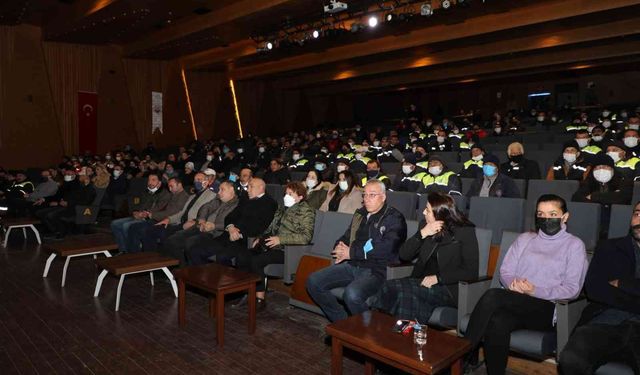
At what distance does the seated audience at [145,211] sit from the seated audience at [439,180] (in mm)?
3533

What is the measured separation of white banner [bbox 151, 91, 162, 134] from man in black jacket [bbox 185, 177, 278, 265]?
14455 millimetres

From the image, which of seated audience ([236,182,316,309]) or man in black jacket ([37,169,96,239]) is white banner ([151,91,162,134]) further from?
seated audience ([236,182,316,309])

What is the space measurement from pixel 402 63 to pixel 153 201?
12511mm

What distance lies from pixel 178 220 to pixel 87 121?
12133mm

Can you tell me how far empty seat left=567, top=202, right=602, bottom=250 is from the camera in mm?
4105

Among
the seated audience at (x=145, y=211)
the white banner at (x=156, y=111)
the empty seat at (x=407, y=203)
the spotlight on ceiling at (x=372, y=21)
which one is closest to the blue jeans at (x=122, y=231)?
the seated audience at (x=145, y=211)

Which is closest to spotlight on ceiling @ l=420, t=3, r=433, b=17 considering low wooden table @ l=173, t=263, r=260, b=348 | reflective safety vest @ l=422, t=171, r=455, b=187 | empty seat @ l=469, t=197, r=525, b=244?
reflective safety vest @ l=422, t=171, r=455, b=187

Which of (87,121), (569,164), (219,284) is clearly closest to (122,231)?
(219,284)

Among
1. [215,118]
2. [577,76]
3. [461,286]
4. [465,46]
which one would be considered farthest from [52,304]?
[577,76]

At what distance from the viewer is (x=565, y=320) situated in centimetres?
276

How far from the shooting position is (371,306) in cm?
350

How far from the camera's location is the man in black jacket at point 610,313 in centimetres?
250

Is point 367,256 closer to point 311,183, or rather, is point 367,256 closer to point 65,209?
point 311,183

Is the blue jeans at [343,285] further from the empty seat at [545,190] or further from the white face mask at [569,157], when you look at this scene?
the white face mask at [569,157]
